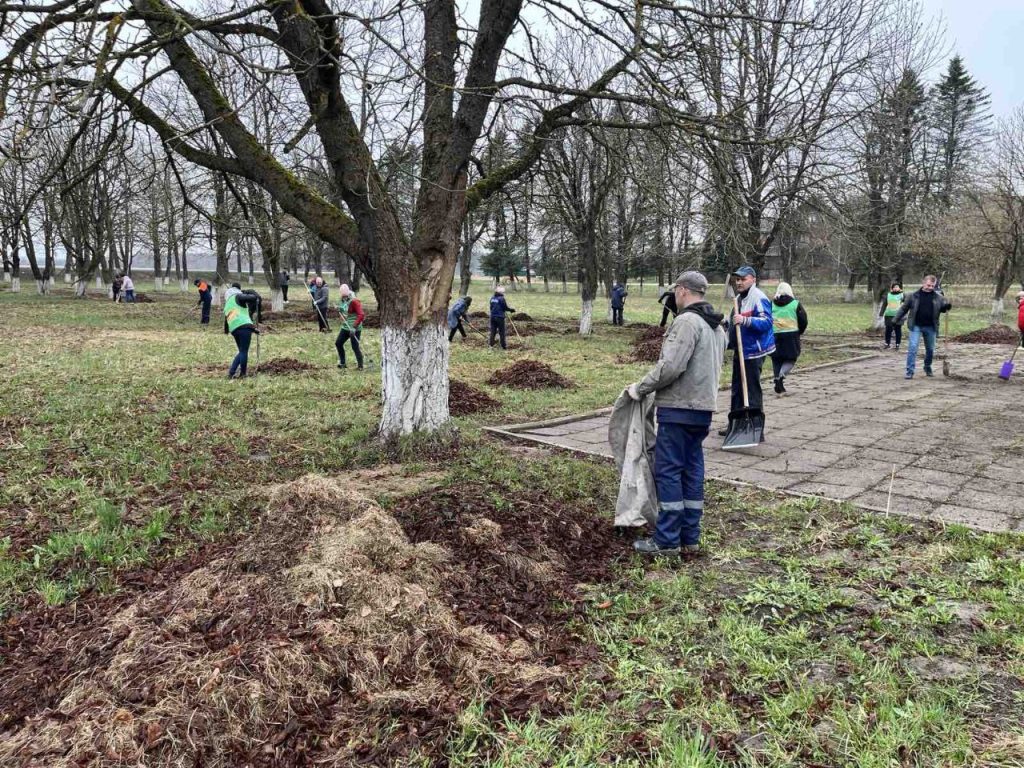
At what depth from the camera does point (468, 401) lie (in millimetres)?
9531

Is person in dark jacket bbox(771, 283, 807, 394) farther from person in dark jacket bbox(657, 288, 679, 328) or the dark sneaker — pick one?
the dark sneaker

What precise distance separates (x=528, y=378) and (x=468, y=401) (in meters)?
2.11

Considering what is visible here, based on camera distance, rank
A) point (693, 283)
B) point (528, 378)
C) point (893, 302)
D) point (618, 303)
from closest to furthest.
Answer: point (693, 283) < point (528, 378) < point (893, 302) < point (618, 303)

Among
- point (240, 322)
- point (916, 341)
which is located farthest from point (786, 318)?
point (240, 322)

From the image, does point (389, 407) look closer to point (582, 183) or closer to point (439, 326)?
point (439, 326)

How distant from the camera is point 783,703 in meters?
2.90

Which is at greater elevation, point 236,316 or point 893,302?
point 893,302

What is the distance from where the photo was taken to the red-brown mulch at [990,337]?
1916 cm

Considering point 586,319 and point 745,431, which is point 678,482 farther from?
point 586,319

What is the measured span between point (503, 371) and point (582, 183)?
10.8m

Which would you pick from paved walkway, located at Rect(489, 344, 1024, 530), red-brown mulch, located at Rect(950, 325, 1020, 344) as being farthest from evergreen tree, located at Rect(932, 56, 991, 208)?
paved walkway, located at Rect(489, 344, 1024, 530)

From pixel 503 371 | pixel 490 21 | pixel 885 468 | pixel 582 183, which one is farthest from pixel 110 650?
pixel 582 183

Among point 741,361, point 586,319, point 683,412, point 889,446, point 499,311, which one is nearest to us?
point 683,412

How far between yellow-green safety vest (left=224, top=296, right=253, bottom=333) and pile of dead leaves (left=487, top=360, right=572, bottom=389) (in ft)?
13.3
